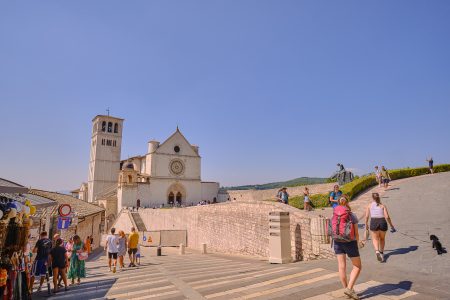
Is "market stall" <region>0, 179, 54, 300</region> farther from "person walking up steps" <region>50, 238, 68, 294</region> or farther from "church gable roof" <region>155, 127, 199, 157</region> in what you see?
"church gable roof" <region>155, 127, 199, 157</region>

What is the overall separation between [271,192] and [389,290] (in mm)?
32028

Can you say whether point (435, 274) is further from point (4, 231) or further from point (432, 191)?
point (432, 191)

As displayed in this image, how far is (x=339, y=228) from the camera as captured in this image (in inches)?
200

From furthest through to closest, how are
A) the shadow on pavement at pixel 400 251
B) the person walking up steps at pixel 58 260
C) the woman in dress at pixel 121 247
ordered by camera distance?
the woman in dress at pixel 121 247, the person walking up steps at pixel 58 260, the shadow on pavement at pixel 400 251

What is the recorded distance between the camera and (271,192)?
36781 mm

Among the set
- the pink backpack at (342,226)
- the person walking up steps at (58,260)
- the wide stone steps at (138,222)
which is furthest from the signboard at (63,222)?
the wide stone steps at (138,222)

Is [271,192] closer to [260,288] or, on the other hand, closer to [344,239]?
[260,288]

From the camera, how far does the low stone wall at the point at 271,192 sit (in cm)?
2647

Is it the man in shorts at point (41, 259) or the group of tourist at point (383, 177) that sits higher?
the group of tourist at point (383, 177)

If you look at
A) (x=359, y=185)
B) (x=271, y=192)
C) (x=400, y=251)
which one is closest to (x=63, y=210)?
(x=400, y=251)

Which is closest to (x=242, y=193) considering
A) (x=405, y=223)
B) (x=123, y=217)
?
(x=123, y=217)

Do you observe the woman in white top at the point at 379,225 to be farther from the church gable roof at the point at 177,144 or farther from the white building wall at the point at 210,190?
the white building wall at the point at 210,190

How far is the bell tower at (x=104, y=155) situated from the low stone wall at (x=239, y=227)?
36.0 metres

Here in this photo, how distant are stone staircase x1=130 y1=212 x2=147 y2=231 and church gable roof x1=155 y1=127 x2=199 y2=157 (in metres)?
16.3
